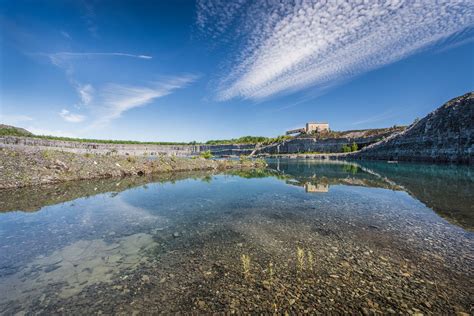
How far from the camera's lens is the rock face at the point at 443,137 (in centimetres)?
4350

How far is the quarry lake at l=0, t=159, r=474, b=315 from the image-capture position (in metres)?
4.59

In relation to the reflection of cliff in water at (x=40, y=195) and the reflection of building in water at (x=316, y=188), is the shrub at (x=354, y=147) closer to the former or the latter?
the reflection of building in water at (x=316, y=188)

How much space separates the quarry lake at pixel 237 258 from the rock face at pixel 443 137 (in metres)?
46.6

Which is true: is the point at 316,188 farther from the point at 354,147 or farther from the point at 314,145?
the point at 314,145

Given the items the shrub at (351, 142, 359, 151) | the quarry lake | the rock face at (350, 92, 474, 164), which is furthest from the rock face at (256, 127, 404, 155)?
the quarry lake

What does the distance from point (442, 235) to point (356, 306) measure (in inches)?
255

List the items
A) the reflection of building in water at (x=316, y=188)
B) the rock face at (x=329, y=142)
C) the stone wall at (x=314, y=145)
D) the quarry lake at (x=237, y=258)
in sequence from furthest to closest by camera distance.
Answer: the stone wall at (x=314, y=145) < the rock face at (x=329, y=142) < the reflection of building in water at (x=316, y=188) < the quarry lake at (x=237, y=258)

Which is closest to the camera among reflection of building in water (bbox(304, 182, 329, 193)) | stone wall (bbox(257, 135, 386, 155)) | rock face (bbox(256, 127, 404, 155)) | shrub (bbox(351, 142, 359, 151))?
reflection of building in water (bbox(304, 182, 329, 193))

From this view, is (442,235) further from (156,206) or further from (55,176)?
(55,176)

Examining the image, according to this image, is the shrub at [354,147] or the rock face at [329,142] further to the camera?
the rock face at [329,142]

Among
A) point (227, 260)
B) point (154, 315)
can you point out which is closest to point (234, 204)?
point (227, 260)

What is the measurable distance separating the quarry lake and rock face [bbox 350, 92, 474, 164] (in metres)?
46.6

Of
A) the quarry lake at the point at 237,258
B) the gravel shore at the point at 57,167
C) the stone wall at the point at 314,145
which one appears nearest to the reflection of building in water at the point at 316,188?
the quarry lake at the point at 237,258

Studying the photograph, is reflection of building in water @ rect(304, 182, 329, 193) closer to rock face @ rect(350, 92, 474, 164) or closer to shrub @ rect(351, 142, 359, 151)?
rock face @ rect(350, 92, 474, 164)
